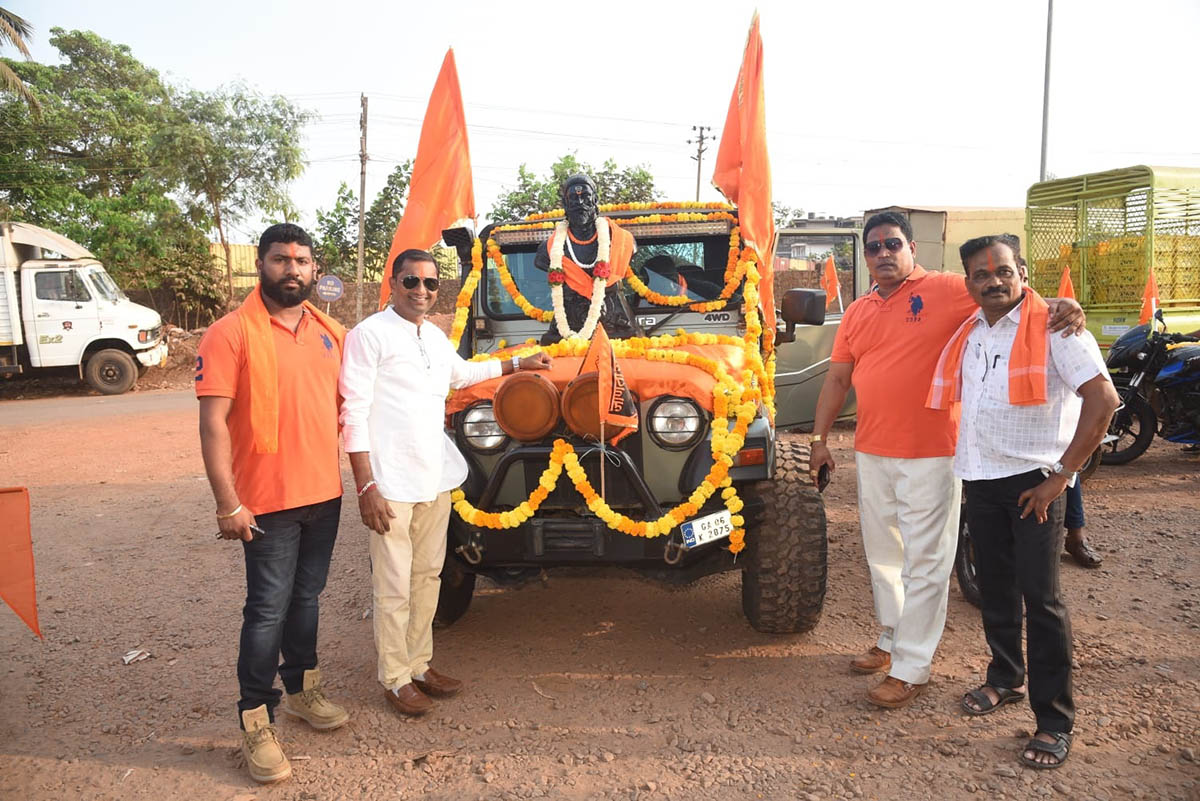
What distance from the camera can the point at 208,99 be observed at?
67.8ft

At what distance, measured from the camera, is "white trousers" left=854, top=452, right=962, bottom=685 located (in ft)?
10.0

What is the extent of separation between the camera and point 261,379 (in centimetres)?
263

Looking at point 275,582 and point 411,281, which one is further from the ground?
point 411,281

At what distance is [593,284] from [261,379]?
2085mm

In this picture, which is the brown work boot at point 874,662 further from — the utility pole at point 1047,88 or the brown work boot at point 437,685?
the utility pole at point 1047,88

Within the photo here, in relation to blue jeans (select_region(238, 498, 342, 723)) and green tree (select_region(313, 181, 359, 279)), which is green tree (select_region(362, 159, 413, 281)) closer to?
green tree (select_region(313, 181, 359, 279))

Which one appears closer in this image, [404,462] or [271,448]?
[271,448]

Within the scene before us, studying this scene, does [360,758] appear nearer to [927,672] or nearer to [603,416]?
[603,416]

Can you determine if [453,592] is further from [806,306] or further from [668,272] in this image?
[806,306]

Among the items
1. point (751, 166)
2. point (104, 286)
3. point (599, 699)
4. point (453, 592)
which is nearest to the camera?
point (599, 699)

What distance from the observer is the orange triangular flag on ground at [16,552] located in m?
2.79

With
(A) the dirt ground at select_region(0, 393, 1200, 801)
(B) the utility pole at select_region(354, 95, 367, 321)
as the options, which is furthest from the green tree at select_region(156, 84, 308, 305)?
(A) the dirt ground at select_region(0, 393, 1200, 801)

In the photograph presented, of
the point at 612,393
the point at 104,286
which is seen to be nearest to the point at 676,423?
the point at 612,393

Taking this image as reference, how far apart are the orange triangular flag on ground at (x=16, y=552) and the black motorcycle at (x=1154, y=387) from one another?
716 centimetres
